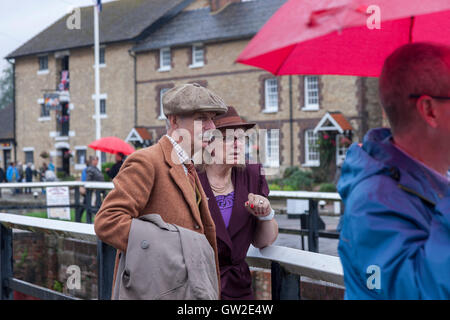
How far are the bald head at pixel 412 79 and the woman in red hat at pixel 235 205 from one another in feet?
3.95

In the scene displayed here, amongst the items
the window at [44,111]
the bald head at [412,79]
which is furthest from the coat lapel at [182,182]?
the window at [44,111]

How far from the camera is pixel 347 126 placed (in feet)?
89.5

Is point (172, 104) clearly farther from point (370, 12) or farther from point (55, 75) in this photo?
point (55, 75)

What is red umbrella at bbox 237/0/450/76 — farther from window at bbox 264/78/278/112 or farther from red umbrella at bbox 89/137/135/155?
window at bbox 264/78/278/112

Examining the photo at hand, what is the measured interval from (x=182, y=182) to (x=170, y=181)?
2.0 inches

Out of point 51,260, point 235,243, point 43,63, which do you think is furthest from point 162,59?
point 235,243

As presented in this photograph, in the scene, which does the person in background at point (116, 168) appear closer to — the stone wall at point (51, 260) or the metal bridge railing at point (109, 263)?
the stone wall at point (51, 260)

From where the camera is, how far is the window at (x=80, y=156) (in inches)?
1480

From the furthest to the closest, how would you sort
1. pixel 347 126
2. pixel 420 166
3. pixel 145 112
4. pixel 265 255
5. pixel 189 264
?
pixel 145 112 → pixel 347 126 → pixel 265 255 → pixel 189 264 → pixel 420 166

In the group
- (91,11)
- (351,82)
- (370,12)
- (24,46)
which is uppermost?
(91,11)

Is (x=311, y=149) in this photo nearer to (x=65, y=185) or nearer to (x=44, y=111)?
(x=65, y=185)

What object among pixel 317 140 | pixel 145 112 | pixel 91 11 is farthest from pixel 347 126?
pixel 91 11

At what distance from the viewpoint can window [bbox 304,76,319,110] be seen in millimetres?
29078
